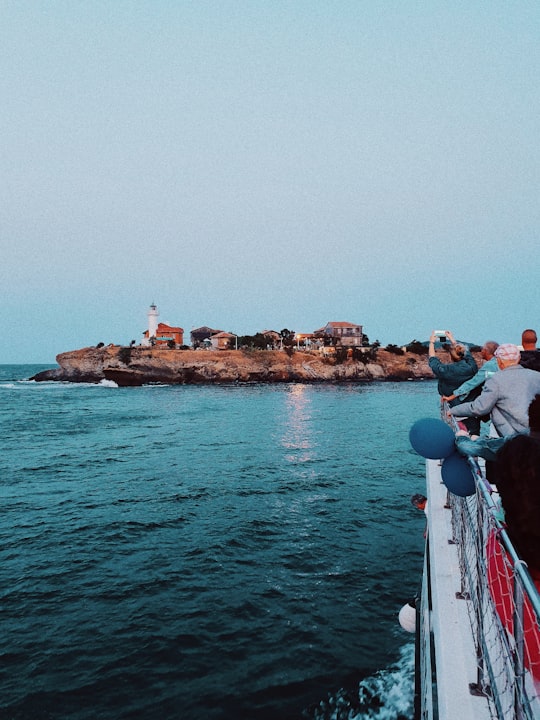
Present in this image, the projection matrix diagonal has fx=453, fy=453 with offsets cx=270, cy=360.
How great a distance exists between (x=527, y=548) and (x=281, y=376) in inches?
3965

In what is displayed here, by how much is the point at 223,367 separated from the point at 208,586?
92.0 metres

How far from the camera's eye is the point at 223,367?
102 metres

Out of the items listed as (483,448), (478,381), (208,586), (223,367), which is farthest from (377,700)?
(223,367)

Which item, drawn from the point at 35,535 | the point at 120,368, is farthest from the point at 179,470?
the point at 120,368

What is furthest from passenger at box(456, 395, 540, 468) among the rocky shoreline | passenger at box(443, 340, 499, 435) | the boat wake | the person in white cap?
the rocky shoreline

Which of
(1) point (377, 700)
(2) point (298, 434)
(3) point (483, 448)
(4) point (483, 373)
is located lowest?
(1) point (377, 700)

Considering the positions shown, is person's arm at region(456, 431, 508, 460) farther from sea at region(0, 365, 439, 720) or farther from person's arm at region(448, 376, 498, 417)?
sea at region(0, 365, 439, 720)

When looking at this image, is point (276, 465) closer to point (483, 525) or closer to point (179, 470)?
point (179, 470)

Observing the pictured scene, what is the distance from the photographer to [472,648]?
11.7ft

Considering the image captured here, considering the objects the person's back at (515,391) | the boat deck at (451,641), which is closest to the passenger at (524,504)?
the boat deck at (451,641)

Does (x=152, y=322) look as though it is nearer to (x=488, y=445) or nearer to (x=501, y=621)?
(x=488, y=445)

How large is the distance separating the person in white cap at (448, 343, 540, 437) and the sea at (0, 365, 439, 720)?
514 centimetres

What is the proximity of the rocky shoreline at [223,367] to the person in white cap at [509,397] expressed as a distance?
96162mm

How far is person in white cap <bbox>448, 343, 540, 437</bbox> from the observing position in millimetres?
4273
